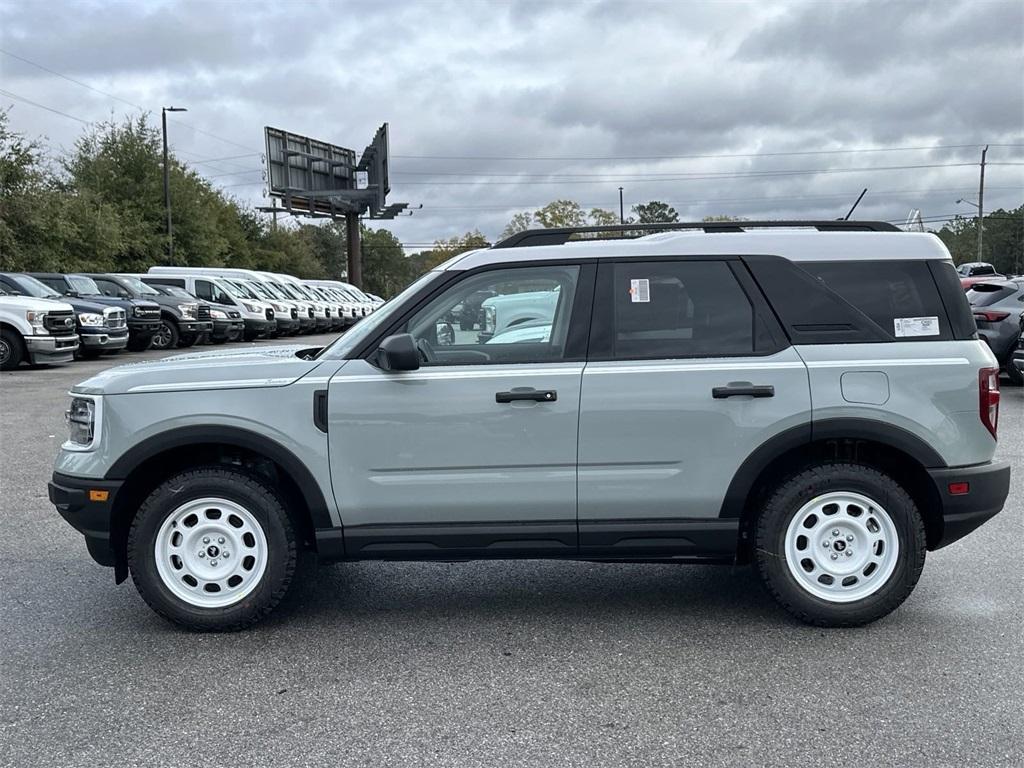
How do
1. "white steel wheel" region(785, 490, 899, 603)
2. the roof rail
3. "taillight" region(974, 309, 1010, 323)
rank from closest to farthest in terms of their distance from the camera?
"white steel wheel" region(785, 490, 899, 603)
the roof rail
"taillight" region(974, 309, 1010, 323)

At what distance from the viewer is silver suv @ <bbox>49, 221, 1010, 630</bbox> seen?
430 cm

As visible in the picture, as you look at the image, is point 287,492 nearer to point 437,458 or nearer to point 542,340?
point 437,458

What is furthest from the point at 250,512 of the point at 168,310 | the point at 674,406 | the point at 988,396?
the point at 168,310

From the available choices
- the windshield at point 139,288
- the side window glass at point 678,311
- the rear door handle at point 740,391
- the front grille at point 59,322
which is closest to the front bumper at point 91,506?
the side window glass at point 678,311

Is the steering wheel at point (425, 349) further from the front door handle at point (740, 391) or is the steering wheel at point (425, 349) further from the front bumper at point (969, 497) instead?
the front bumper at point (969, 497)

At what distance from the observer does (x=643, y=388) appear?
14.1 feet

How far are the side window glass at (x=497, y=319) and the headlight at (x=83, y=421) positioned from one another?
59.7 inches

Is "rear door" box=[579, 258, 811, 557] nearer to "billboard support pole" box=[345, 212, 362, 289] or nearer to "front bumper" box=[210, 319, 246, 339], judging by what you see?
"front bumper" box=[210, 319, 246, 339]

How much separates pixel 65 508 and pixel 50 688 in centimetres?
90

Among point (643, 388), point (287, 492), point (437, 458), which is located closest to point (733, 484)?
point (643, 388)

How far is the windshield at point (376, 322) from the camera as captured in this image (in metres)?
4.44

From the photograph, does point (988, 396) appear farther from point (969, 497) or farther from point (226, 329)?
point (226, 329)

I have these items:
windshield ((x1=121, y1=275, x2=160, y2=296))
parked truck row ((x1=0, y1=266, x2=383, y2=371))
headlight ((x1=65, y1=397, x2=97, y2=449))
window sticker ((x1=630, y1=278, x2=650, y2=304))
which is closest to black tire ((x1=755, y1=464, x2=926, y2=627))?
window sticker ((x1=630, y1=278, x2=650, y2=304))

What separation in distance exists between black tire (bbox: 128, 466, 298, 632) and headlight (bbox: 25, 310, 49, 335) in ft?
48.3
